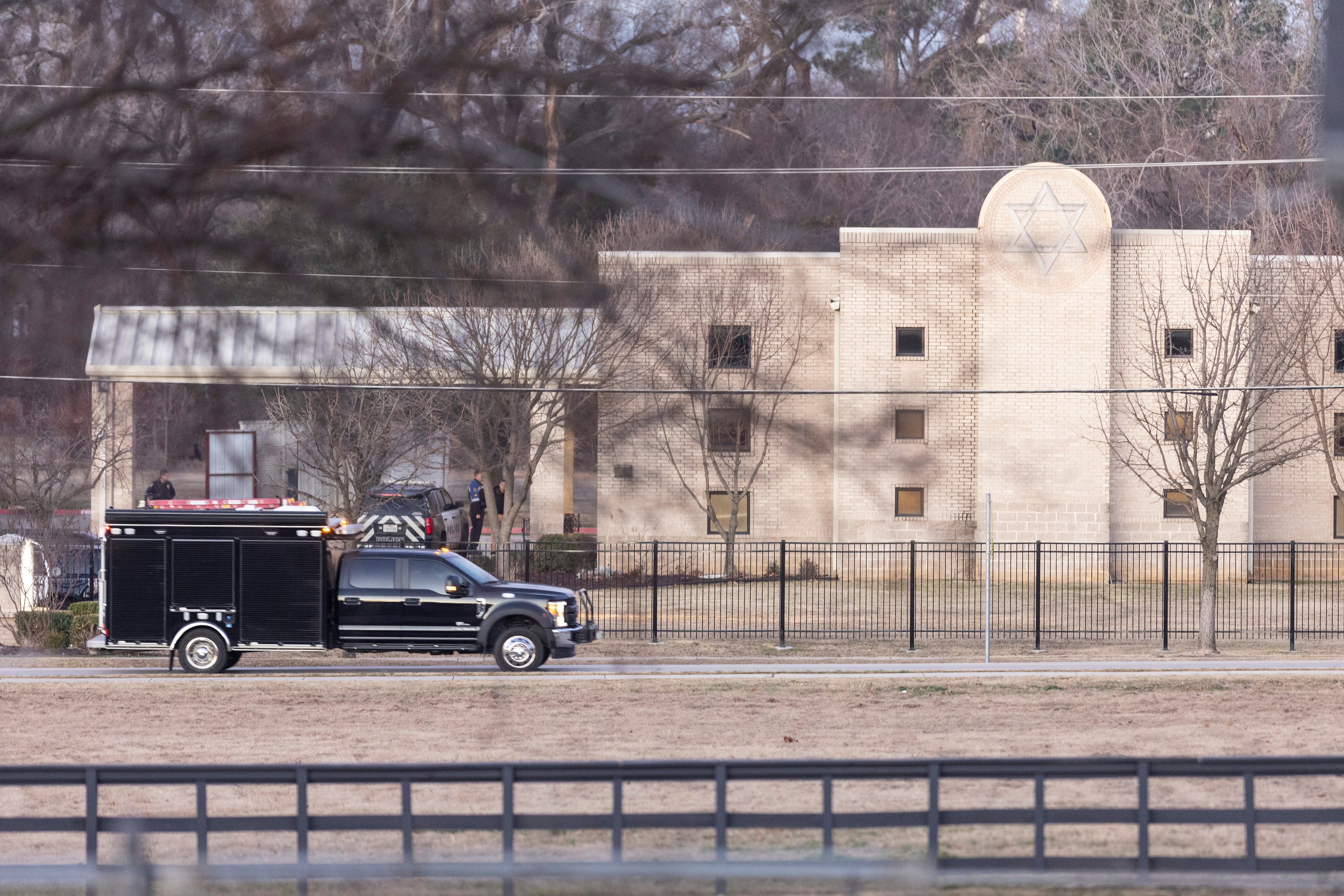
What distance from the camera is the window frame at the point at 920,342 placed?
3404 millimetres

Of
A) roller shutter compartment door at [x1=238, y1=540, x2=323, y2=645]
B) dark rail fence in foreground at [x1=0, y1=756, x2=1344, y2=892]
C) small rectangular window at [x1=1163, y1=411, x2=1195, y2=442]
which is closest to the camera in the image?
dark rail fence in foreground at [x1=0, y1=756, x2=1344, y2=892]

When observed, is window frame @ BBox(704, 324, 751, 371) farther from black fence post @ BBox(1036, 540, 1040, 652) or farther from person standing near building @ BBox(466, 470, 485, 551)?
person standing near building @ BBox(466, 470, 485, 551)

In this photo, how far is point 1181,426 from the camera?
765 inches

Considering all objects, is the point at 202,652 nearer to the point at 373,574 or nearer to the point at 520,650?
the point at 373,574

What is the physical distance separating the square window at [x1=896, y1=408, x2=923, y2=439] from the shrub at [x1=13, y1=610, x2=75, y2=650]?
19602 millimetres

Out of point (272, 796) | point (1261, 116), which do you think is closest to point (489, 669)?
point (272, 796)

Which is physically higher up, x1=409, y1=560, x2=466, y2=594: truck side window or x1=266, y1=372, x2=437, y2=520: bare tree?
x1=266, y1=372, x2=437, y2=520: bare tree

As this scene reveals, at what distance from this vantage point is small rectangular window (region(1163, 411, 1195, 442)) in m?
17.8

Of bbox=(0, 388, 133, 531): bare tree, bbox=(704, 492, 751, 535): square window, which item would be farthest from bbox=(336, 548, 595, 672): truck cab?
bbox=(704, 492, 751, 535): square window

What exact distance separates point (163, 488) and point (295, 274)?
2.54m

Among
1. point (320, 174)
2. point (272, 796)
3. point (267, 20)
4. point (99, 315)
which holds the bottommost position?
point (272, 796)

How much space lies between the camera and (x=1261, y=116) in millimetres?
2699

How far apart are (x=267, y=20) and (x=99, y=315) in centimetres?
55

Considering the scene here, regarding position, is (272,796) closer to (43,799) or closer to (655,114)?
(43,799)
